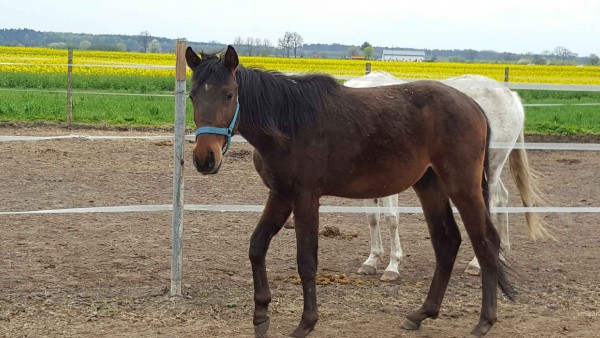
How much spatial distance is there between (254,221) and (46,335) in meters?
3.68

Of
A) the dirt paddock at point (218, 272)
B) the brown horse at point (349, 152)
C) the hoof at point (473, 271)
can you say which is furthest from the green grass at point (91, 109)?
the brown horse at point (349, 152)

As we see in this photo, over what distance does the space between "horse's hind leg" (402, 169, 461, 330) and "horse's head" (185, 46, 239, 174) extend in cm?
149

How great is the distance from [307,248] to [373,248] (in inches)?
79.8

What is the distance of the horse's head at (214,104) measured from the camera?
4199mm

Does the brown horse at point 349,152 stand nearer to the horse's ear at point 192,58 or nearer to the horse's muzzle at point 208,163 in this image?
the horse's ear at point 192,58

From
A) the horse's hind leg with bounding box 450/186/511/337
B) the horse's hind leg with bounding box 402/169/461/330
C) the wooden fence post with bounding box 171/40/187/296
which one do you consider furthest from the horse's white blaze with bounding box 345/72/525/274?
the wooden fence post with bounding box 171/40/187/296

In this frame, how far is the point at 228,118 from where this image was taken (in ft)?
14.2

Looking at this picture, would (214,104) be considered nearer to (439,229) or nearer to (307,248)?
(307,248)

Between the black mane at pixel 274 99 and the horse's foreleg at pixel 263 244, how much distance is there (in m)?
0.48

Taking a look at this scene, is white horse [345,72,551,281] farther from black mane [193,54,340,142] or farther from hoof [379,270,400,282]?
black mane [193,54,340,142]

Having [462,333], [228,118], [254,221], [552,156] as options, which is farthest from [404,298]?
[552,156]

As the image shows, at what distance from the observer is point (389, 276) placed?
6.20m

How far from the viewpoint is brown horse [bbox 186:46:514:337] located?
453 cm

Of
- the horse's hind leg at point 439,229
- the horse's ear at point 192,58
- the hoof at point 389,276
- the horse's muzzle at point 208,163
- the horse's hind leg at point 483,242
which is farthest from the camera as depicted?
the hoof at point 389,276
